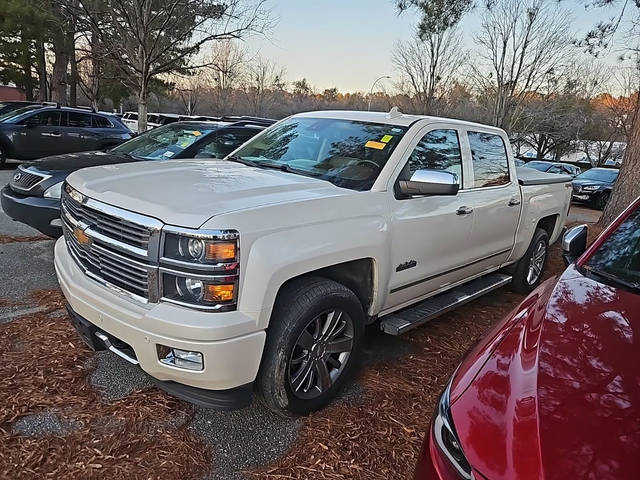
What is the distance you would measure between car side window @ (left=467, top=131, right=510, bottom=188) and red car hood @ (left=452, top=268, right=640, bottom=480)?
7.59ft

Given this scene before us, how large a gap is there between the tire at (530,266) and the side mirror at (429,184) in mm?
2578

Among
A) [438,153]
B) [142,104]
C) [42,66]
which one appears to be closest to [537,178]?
[438,153]

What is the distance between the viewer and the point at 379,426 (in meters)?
2.88

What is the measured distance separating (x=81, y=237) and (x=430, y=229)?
2353 millimetres

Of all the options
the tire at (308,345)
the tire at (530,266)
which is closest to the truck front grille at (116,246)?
the tire at (308,345)

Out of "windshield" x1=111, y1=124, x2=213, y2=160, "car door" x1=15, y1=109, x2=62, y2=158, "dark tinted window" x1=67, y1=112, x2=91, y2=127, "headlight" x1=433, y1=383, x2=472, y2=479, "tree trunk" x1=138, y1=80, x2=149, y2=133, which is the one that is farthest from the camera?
"dark tinted window" x1=67, y1=112, x2=91, y2=127

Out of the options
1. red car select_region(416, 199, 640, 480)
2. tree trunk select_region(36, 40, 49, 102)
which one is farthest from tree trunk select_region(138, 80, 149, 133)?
tree trunk select_region(36, 40, 49, 102)

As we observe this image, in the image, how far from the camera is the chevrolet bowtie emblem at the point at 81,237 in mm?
2794

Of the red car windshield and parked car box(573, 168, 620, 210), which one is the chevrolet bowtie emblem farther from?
parked car box(573, 168, 620, 210)

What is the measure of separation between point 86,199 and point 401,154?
210 cm

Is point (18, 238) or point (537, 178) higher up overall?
point (537, 178)

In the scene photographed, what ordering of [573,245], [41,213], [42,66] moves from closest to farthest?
[573,245] < [41,213] < [42,66]

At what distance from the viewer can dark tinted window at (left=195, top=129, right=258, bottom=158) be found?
6234mm

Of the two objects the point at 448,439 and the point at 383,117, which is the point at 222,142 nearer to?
the point at 383,117
